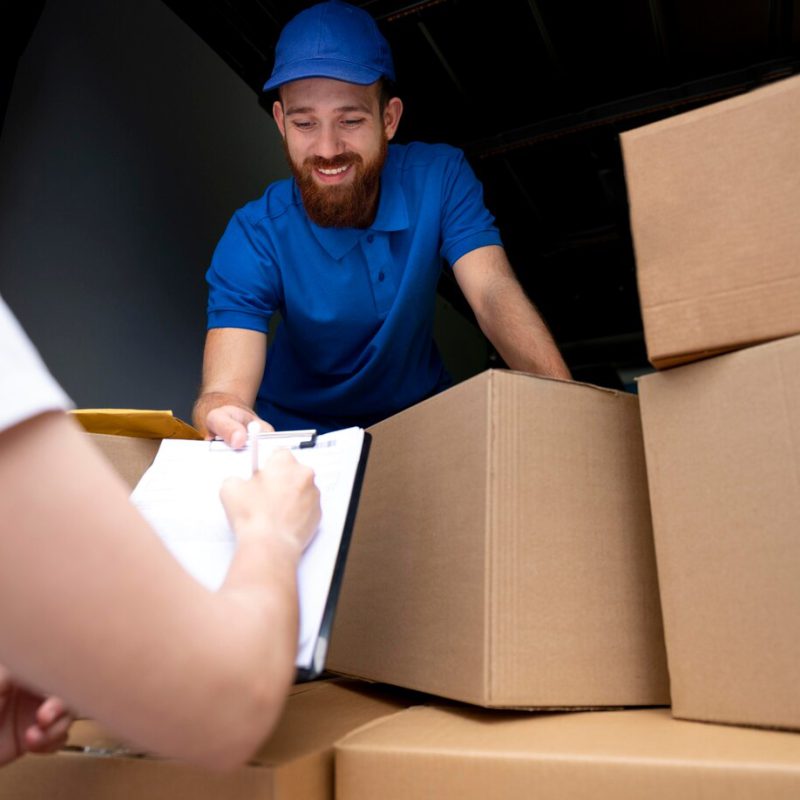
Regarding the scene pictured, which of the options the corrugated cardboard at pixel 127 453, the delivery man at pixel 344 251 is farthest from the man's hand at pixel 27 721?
the delivery man at pixel 344 251

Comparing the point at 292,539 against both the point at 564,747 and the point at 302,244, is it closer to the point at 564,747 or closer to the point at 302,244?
the point at 564,747

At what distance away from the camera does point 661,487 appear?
2.08 ft

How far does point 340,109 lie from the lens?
1.34m

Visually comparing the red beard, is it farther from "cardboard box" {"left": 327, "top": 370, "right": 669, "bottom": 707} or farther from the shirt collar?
"cardboard box" {"left": 327, "top": 370, "right": 669, "bottom": 707}

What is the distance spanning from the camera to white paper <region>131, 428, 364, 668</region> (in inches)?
19.2

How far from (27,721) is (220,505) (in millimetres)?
197

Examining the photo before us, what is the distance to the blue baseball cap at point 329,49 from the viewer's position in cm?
130

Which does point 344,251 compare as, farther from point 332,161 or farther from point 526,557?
point 526,557

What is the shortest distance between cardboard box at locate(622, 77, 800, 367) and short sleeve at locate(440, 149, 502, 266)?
715 mm

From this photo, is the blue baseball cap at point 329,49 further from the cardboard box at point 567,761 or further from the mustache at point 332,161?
the cardboard box at point 567,761

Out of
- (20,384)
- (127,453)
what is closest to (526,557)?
(20,384)

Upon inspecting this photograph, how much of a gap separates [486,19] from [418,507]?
1.46 metres

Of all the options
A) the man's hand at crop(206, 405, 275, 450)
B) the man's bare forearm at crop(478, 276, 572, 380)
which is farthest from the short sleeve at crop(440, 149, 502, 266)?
the man's hand at crop(206, 405, 275, 450)

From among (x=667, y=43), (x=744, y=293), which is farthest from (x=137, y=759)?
(x=667, y=43)
